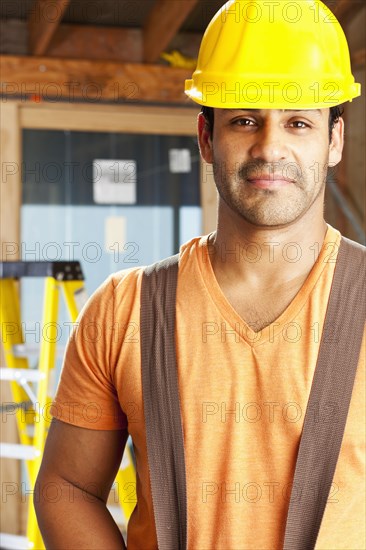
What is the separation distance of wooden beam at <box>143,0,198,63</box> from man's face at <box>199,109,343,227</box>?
2.80 meters

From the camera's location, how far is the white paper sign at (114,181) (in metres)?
4.71

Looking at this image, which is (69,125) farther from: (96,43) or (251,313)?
(251,313)

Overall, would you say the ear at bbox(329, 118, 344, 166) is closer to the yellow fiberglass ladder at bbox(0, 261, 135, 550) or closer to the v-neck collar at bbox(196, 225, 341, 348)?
the v-neck collar at bbox(196, 225, 341, 348)

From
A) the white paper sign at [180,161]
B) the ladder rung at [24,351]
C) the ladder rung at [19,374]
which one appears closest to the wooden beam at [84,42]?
the white paper sign at [180,161]

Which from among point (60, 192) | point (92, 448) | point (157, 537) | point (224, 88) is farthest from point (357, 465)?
point (60, 192)

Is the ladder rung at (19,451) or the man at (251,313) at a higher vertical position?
the man at (251,313)

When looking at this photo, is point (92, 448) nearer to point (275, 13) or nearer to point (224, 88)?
point (224, 88)

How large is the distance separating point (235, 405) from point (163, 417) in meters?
0.09

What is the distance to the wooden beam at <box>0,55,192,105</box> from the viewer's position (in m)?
4.47

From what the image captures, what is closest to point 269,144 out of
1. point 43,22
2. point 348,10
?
point 43,22

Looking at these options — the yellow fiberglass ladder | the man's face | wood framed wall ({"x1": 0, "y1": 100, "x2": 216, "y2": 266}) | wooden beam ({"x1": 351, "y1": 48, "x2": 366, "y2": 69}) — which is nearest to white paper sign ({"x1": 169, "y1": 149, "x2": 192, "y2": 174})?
wood framed wall ({"x1": 0, "y1": 100, "x2": 216, "y2": 266})

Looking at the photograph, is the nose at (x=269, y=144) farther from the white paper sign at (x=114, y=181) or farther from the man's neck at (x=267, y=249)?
the white paper sign at (x=114, y=181)

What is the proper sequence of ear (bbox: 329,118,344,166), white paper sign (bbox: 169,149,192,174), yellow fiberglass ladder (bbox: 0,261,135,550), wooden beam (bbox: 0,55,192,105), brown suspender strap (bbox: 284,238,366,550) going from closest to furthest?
brown suspender strap (bbox: 284,238,366,550) → ear (bbox: 329,118,344,166) → yellow fiberglass ladder (bbox: 0,261,135,550) → wooden beam (bbox: 0,55,192,105) → white paper sign (bbox: 169,149,192,174)

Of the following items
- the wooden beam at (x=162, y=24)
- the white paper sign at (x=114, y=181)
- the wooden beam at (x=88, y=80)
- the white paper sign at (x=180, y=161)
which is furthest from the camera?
the white paper sign at (x=180, y=161)
